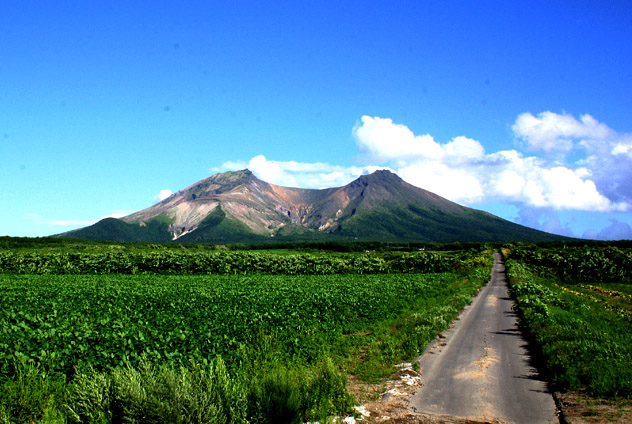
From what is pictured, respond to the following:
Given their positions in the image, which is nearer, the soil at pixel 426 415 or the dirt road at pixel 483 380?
the soil at pixel 426 415

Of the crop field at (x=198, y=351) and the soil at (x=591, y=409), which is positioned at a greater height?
the crop field at (x=198, y=351)

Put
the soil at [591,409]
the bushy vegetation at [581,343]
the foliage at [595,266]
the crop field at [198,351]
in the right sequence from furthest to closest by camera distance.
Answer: the foliage at [595,266] → the bushy vegetation at [581,343] → the soil at [591,409] → the crop field at [198,351]

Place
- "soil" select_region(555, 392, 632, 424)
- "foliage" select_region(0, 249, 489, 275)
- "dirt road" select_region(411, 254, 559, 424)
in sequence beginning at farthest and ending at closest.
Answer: "foliage" select_region(0, 249, 489, 275) → "dirt road" select_region(411, 254, 559, 424) → "soil" select_region(555, 392, 632, 424)

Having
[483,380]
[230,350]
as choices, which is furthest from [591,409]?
[230,350]

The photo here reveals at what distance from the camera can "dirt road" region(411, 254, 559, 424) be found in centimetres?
1106

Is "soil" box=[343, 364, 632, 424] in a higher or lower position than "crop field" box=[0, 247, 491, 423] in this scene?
lower

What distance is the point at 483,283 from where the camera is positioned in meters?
50.7

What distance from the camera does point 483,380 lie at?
13.5m

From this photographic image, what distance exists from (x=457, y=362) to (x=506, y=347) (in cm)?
365

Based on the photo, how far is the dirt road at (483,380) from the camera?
11.1 metres

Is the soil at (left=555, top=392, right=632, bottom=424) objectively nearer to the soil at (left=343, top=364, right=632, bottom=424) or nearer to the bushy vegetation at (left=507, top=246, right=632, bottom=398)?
the soil at (left=343, top=364, right=632, bottom=424)

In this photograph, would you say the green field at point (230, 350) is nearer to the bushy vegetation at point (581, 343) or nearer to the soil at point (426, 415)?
the bushy vegetation at point (581, 343)

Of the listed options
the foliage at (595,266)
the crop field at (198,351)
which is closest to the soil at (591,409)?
the crop field at (198,351)

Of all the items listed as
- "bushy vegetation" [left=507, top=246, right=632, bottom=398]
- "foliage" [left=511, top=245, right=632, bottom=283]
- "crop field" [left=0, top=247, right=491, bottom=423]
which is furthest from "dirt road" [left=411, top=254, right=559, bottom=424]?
"foliage" [left=511, top=245, right=632, bottom=283]
